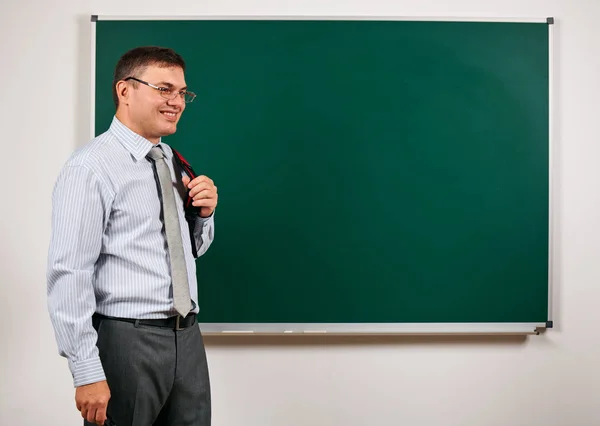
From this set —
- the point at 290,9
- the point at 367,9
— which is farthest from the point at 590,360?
the point at 290,9

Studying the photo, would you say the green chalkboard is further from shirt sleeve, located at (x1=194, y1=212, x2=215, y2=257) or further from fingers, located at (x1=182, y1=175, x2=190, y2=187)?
fingers, located at (x1=182, y1=175, x2=190, y2=187)

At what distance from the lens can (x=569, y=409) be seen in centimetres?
261

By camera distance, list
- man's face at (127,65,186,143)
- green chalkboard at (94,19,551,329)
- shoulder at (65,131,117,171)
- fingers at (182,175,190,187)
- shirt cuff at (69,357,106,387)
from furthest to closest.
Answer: green chalkboard at (94,19,551,329)
fingers at (182,175,190,187)
man's face at (127,65,186,143)
shoulder at (65,131,117,171)
shirt cuff at (69,357,106,387)

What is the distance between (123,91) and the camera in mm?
1572

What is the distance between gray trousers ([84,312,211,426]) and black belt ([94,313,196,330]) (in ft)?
0.03

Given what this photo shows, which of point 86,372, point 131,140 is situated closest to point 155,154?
point 131,140

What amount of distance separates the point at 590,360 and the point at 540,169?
0.96 metres

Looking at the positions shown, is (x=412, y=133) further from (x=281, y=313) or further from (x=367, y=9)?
(x=281, y=313)

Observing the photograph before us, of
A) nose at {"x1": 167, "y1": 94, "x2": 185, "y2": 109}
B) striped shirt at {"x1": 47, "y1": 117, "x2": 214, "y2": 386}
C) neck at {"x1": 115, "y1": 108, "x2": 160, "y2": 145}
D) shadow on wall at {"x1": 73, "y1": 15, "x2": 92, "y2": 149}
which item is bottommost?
striped shirt at {"x1": 47, "y1": 117, "x2": 214, "y2": 386}

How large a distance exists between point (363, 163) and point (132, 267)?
135 cm

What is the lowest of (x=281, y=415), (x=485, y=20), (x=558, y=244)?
(x=281, y=415)

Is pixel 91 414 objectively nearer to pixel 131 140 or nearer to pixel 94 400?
pixel 94 400

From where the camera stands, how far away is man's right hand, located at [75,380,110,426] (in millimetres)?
1339

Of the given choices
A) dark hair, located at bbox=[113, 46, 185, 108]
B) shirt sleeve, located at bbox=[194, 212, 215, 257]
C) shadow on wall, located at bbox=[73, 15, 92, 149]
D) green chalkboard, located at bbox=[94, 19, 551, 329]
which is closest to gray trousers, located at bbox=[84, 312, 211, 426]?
shirt sleeve, located at bbox=[194, 212, 215, 257]
